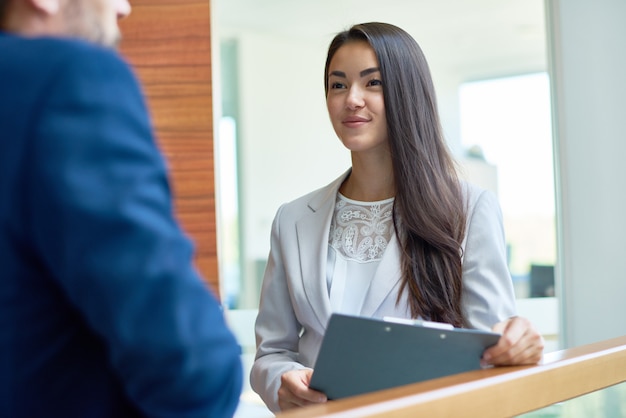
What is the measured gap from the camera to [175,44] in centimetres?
367

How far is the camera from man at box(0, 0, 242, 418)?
2.49 feet

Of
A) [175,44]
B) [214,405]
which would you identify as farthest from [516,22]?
[214,405]

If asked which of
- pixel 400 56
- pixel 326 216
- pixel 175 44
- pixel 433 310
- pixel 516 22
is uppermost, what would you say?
pixel 516 22

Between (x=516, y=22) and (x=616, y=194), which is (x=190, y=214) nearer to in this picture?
(x=616, y=194)

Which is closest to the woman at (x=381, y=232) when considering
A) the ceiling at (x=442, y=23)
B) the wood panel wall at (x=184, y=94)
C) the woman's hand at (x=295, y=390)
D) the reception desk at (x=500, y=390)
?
the woman's hand at (x=295, y=390)

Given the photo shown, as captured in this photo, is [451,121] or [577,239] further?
[451,121]

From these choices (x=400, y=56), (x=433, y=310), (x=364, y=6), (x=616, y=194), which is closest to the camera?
(x=433, y=310)

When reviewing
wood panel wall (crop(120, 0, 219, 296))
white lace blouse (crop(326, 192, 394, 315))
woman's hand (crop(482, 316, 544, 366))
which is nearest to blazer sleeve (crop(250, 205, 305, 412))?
white lace blouse (crop(326, 192, 394, 315))

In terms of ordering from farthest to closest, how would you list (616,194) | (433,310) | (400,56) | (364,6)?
(364,6) → (616,194) → (400,56) → (433,310)

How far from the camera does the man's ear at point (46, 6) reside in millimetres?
899

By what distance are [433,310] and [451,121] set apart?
4.82 meters

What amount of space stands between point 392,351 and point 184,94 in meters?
2.32

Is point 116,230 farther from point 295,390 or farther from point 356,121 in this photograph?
point 356,121

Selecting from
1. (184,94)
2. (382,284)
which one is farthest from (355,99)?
(184,94)
